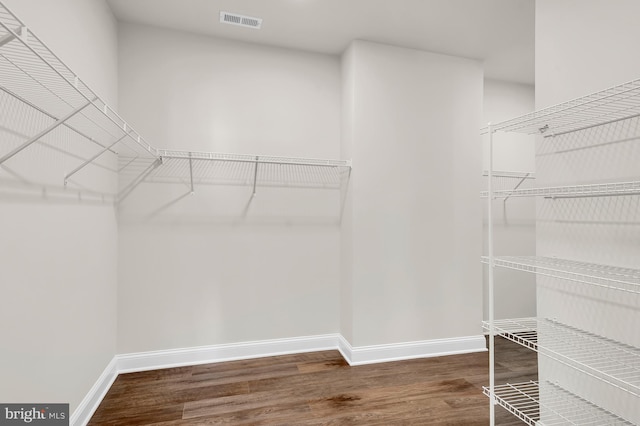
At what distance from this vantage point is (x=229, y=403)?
2.04 meters

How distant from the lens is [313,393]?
2.16 metres

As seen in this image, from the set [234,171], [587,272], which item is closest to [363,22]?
[234,171]

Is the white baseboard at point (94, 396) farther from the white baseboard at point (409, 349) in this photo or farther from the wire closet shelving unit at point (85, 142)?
the white baseboard at point (409, 349)

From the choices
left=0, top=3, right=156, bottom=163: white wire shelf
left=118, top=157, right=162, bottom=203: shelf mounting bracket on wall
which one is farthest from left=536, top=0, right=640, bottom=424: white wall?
left=118, top=157, right=162, bottom=203: shelf mounting bracket on wall

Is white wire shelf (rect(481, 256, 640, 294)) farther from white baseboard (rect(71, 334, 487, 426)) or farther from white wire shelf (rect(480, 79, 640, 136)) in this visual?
white baseboard (rect(71, 334, 487, 426))

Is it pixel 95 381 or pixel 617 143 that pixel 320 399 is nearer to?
pixel 95 381

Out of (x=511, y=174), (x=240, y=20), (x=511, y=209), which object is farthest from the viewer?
(x=511, y=209)

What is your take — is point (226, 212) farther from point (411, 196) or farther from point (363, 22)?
point (363, 22)

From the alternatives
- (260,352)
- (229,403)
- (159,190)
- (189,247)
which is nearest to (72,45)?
(159,190)

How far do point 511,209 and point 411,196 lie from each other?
1359 millimetres

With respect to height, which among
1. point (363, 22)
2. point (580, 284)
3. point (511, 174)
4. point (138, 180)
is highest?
point (363, 22)

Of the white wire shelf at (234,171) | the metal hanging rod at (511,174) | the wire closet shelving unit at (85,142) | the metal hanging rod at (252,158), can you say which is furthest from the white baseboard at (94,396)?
the metal hanging rod at (511,174)

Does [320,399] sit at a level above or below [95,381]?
below

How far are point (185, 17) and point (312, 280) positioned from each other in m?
2.27
